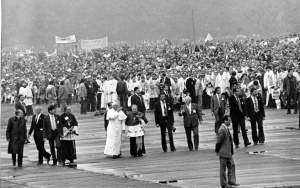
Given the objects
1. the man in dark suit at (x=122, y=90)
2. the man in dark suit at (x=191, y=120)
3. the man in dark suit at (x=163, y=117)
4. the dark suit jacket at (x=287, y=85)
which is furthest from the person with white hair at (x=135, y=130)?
the dark suit jacket at (x=287, y=85)

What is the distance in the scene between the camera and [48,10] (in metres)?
18.4

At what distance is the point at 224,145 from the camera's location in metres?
18.1

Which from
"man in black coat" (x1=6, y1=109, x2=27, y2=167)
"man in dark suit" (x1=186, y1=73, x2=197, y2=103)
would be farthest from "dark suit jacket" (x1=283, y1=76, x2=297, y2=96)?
"man in black coat" (x1=6, y1=109, x2=27, y2=167)

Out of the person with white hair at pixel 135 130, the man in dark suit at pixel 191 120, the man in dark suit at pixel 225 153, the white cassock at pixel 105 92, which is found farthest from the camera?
the white cassock at pixel 105 92

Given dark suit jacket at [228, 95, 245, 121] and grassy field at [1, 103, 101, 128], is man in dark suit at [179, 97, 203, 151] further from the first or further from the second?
grassy field at [1, 103, 101, 128]

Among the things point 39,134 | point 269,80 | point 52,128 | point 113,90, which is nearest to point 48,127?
point 52,128

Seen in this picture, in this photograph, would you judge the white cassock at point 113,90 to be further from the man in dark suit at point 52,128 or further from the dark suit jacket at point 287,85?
the man in dark suit at point 52,128

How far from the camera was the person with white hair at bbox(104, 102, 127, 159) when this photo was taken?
947 inches

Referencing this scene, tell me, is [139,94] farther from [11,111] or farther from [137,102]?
[11,111]

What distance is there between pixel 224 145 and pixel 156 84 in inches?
644

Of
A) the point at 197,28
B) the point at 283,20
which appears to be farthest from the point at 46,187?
the point at 283,20

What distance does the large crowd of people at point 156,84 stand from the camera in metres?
21.3

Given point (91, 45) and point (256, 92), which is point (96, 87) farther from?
point (91, 45)

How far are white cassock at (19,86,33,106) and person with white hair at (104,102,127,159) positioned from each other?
118 inches
